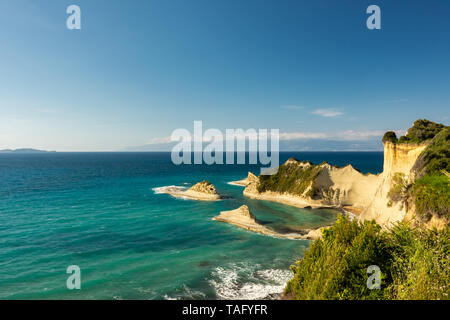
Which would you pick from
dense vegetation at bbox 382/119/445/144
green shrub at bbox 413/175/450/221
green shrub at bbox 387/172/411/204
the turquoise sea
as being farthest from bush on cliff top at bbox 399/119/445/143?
the turquoise sea

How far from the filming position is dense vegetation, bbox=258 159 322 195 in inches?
2319

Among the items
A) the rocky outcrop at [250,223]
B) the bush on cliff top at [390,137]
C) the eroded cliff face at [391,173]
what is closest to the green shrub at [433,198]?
the eroded cliff face at [391,173]

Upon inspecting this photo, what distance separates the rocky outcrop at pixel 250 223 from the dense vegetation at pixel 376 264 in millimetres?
18944

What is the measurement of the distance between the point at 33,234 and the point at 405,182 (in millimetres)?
52865

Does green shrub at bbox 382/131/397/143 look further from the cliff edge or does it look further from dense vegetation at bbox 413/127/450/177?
dense vegetation at bbox 413/127/450/177

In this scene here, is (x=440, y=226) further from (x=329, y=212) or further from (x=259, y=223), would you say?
(x=329, y=212)

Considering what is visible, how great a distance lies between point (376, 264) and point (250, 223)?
2672cm

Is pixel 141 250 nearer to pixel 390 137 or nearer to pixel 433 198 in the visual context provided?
pixel 433 198

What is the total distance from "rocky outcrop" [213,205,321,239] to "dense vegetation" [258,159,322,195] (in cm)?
2326

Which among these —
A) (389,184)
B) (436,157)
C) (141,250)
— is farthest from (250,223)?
(436,157)

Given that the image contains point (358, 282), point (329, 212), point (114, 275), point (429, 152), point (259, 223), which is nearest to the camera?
point (358, 282)

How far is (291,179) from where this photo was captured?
63.3m
